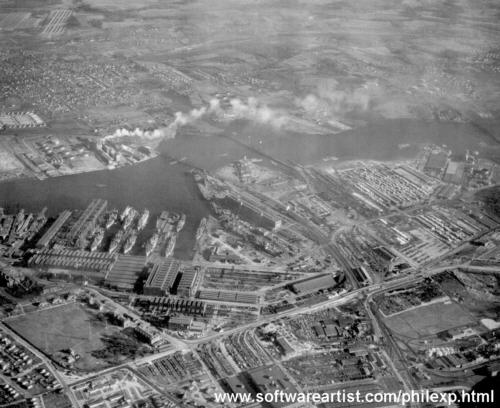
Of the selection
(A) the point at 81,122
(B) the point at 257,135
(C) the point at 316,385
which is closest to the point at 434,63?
(B) the point at 257,135

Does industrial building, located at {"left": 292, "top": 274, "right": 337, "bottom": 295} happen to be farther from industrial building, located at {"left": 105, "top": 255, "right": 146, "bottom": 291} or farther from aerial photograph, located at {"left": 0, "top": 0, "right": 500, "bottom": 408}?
industrial building, located at {"left": 105, "top": 255, "right": 146, "bottom": 291}

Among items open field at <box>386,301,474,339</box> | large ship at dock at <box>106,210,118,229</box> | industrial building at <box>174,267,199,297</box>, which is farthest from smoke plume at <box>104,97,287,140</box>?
open field at <box>386,301,474,339</box>

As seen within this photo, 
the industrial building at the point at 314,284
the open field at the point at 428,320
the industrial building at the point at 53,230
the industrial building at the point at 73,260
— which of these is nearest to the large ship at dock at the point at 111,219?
the industrial building at the point at 53,230

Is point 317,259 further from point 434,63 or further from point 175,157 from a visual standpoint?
point 434,63

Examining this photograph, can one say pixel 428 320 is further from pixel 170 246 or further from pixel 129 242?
pixel 129 242

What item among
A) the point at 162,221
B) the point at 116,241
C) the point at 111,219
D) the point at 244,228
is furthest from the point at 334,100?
the point at 116,241

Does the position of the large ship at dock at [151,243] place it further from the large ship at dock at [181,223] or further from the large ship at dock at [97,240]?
the large ship at dock at [97,240]
